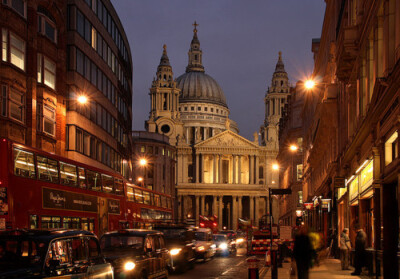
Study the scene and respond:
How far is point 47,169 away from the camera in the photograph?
2195 cm

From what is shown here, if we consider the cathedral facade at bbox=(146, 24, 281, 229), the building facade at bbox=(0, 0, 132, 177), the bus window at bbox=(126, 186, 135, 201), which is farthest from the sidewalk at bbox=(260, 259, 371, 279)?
the cathedral facade at bbox=(146, 24, 281, 229)

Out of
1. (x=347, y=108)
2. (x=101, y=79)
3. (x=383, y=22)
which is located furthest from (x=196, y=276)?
(x=101, y=79)

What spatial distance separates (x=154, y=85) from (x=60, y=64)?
13569cm

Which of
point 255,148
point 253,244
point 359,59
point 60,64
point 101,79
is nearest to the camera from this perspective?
point 359,59

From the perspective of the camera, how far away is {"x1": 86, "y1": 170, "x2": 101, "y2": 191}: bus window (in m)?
26.2

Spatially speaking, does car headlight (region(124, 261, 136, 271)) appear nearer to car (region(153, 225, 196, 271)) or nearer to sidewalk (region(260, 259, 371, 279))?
sidewalk (region(260, 259, 371, 279))

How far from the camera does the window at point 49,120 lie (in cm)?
3719

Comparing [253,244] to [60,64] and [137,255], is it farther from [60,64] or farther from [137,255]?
[137,255]

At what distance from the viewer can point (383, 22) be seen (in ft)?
62.5

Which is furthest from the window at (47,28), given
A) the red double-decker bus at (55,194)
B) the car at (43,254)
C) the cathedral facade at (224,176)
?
the cathedral facade at (224,176)

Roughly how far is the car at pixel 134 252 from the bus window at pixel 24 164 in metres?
3.17

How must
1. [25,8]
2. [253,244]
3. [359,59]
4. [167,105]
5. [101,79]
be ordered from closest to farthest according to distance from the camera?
[359,59], [25,8], [253,244], [101,79], [167,105]

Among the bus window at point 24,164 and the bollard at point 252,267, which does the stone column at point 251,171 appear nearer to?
the bus window at point 24,164

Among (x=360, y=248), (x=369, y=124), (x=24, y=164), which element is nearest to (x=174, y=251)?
(x=360, y=248)
